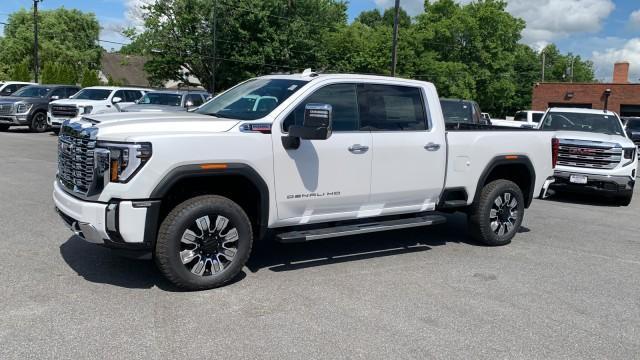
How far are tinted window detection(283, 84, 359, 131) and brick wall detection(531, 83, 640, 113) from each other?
134 ft

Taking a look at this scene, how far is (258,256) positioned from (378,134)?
185 cm

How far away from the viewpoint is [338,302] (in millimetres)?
5090

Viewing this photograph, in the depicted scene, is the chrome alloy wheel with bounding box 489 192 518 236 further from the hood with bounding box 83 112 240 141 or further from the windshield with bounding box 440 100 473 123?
the windshield with bounding box 440 100 473 123

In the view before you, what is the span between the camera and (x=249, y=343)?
4.20 metres

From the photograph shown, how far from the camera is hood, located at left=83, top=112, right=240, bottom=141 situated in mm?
4840

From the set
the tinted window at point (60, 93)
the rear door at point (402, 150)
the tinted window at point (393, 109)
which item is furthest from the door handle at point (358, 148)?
the tinted window at point (60, 93)

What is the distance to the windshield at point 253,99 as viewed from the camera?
575cm

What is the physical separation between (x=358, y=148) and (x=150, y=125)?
6.75 ft

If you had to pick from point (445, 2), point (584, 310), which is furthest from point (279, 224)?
point (445, 2)

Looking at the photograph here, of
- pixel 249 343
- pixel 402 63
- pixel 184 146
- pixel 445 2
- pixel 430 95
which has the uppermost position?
pixel 445 2

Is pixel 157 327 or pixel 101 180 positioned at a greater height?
pixel 101 180

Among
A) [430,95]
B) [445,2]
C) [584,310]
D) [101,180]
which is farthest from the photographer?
[445,2]

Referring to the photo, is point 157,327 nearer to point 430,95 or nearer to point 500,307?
point 500,307

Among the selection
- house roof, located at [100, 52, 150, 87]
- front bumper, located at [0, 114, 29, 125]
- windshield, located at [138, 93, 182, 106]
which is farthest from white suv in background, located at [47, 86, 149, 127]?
house roof, located at [100, 52, 150, 87]
